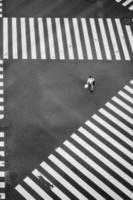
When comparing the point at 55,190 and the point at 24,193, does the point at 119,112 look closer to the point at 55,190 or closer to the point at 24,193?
the point at 55,190

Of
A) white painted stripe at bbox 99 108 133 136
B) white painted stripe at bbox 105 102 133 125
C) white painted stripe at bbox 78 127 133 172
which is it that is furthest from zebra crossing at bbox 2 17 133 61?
white painted stripe at bbox 78 127 133 172

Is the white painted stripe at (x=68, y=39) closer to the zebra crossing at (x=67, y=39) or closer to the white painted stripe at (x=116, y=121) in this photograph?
the zebra crossing at (x=67, y=39)

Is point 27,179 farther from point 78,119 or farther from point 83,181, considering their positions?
point 78,119

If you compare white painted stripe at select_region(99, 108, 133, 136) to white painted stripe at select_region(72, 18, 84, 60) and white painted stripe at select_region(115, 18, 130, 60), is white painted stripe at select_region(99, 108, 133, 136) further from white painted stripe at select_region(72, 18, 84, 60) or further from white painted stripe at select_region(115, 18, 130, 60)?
white painted stripe at select_region(115, 18, 130, 60)

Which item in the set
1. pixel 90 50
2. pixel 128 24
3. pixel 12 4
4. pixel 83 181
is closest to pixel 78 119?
pixel 83 181

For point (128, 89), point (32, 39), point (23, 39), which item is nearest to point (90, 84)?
point (128, 89)

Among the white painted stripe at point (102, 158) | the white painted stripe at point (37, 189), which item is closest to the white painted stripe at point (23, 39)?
the white painted stripe at point (102, 158)
